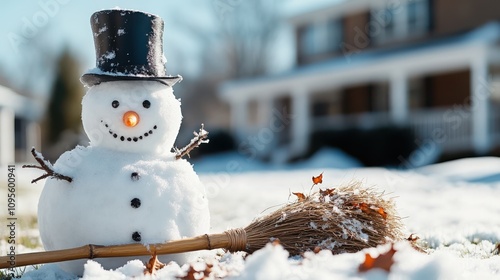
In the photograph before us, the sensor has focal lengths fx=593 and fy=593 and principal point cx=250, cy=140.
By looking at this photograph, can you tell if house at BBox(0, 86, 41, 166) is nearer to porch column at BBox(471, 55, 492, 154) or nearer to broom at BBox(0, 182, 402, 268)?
porch column at BBox(471, 55, 492, 154)

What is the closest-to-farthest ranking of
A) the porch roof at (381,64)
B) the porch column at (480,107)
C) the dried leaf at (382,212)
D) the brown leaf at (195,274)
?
1. the brown leaf at (195,274)
2. the dried leaf at (382,212)
3. the porch column at (480,107)
4. the porch roof at (381,64)

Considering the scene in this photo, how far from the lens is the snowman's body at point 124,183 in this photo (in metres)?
3.16

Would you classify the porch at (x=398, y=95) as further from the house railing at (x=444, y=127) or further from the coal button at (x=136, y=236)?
the coal button at (x=136, y=236)

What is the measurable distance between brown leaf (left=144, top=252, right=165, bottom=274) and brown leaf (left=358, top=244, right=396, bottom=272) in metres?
1.04

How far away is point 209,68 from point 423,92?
25491 millimetres

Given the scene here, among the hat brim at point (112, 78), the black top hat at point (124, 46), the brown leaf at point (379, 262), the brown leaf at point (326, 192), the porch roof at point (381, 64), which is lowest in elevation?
the brown leaf at point (379, 262)

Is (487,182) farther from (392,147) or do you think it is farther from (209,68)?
(209,68)

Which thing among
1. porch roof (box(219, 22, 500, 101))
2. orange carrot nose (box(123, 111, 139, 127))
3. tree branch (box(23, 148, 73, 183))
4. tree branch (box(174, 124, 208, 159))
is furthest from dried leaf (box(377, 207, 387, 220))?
porch roof (box(219, 22, 500, 101))

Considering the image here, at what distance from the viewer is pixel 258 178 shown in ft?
42.1

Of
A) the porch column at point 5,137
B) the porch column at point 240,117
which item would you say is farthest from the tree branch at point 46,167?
the porch column at point 5,137

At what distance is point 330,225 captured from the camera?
135 inches

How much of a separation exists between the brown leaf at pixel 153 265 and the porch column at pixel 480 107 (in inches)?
491

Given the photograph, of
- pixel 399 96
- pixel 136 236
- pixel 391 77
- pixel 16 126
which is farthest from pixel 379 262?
pixel 16 126

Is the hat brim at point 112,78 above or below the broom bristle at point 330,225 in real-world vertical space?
above
